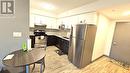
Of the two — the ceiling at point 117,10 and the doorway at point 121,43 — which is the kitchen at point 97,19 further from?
the doorway at point 121,43

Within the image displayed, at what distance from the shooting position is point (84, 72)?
285 centimetres

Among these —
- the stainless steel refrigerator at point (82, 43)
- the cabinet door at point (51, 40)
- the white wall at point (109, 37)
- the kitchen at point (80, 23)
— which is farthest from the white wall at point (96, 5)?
the cabinet door at point (51, 40)

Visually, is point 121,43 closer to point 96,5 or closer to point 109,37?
point 109,37

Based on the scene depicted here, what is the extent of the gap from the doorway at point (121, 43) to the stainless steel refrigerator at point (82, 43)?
154 cm

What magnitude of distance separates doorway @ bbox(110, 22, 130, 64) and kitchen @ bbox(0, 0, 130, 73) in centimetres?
4

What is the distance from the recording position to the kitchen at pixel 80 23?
116 inches

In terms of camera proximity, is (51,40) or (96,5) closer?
(96,5)

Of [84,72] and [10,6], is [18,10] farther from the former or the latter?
[84,72]

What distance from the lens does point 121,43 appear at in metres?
3.86

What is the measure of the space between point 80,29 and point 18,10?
1.96 meters

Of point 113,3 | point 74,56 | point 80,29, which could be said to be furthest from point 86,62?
point 113,3

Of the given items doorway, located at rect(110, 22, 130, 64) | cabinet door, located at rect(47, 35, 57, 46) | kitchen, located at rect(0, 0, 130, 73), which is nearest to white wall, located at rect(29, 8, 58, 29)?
kitchen, located at rect(0, 0, 130, 73)

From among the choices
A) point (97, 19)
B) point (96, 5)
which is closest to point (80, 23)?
point (97, 19)

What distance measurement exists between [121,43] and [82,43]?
214 centimetres
